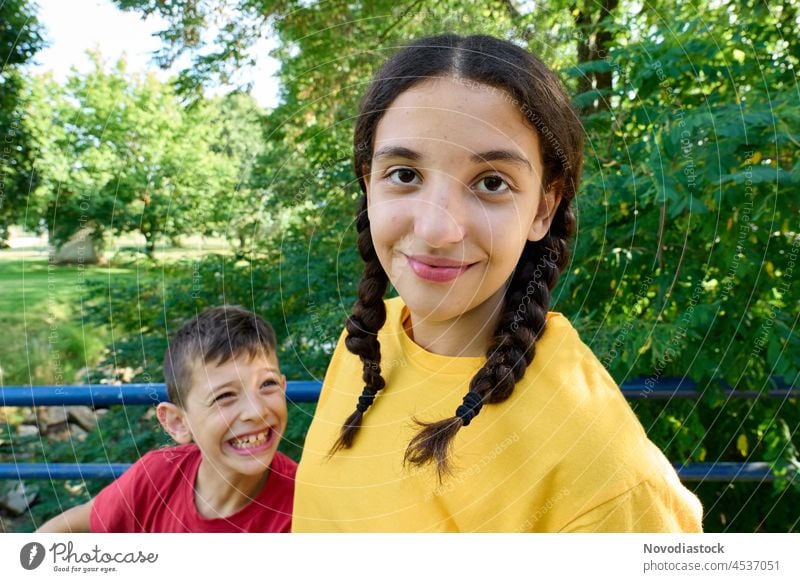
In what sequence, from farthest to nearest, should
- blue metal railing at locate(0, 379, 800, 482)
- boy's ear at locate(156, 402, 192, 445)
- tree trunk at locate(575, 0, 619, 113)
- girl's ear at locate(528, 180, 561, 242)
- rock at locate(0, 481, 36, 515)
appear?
rock at locate(0, 481, 36, 515), tree trunk at locate(575, 0, 619, 113), blue metal railing at locate(0, 379, 800, 482), boy's ear at locate(156, 402, 192, 445), girl's ear at locate(528, 180, 561, 242)

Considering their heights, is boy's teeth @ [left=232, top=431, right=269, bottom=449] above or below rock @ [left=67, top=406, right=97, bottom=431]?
above

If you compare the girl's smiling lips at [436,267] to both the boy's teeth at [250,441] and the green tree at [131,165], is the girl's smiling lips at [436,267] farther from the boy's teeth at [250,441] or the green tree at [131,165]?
the green tree at [131,165]

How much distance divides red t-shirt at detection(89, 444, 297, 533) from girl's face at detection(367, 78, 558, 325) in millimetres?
376

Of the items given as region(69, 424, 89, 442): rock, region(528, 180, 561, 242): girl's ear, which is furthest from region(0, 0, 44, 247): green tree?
region(528, 180, 561, 242): girl's ear

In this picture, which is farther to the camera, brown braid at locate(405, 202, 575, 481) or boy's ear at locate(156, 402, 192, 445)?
boy's ear at locate(156, 402, 192, 445)

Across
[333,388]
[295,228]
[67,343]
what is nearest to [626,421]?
[333,388]

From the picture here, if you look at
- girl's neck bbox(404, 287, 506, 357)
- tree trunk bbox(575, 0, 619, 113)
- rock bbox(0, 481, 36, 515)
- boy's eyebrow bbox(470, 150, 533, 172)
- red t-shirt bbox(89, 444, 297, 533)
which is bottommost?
rock bbox(0, 481, 36, 515)

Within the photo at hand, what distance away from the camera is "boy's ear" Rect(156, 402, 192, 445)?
0.86m

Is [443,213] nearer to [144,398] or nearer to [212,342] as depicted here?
[212,342]

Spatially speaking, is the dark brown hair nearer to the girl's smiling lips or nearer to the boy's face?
the girl's smiling lips

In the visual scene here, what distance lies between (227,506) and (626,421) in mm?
535

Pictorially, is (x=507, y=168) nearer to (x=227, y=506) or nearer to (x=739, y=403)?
(x=227, y=506)

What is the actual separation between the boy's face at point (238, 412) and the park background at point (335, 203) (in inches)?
8.1
